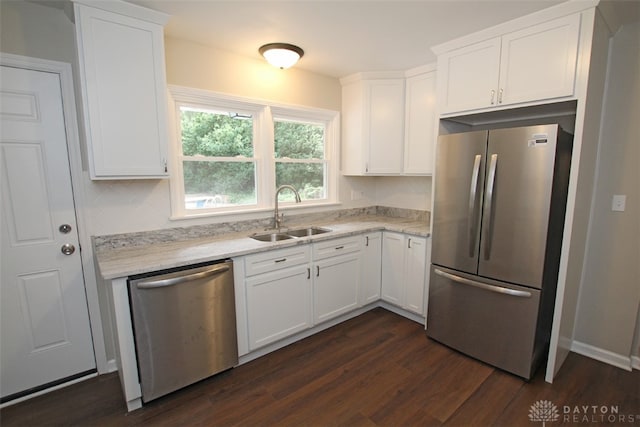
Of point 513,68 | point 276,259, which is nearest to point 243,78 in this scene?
point 276,259

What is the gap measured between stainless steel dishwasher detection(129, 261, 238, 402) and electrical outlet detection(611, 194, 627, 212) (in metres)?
2.86

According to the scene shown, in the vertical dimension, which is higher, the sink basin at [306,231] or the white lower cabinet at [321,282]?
the sink basin at [306,231]

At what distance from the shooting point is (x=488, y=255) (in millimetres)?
2189

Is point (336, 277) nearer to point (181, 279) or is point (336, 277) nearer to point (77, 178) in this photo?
point (181, 279)

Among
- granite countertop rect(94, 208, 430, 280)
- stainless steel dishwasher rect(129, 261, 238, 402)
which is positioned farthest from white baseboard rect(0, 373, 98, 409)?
granite countertop rect(94, 208, 430, 280)

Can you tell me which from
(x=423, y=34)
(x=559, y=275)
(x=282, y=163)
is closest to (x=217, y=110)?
(x=282, y=163)

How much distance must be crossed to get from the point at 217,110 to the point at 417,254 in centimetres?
225

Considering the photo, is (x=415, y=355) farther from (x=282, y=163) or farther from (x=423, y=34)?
(x=423, y=34)

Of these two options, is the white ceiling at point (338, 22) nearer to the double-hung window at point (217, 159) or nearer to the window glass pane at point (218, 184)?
the double-hung window at point (217, 159)

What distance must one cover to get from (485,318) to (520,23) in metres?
2.09

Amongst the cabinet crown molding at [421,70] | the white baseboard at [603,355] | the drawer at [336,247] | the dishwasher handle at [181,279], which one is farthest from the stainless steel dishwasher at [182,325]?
the white baseboard at [603,355]

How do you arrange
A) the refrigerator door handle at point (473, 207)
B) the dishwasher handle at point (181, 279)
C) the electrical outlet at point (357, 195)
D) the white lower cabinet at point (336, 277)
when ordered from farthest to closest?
the electrical outlet at point (357, 195), the white lower cabinet at point (336, 277), the refrigerator door handle at point (473, 207), the dishwasher handle at point (181, 279)

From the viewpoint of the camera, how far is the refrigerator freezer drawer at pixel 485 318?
2074 millimetres

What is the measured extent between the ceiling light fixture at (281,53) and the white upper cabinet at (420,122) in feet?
4.02
